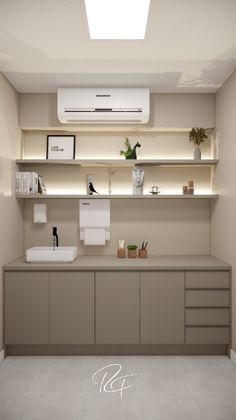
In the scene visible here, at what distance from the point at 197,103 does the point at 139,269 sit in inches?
78.8

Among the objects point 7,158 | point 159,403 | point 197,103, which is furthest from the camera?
point 197,103

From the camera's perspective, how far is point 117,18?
2.45 m

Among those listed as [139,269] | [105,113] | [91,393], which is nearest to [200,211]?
[139,269]

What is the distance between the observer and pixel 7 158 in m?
3.58

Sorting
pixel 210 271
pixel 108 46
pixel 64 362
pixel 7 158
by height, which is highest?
pixel 108 46

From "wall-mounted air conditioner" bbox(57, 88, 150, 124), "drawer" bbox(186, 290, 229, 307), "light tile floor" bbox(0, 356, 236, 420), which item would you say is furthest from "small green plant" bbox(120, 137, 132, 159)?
"light tile floor" bbox(0, 356, 236, 420)

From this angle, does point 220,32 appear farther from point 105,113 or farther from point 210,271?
point 210,271

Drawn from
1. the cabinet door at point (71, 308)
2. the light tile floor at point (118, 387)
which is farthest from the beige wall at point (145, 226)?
the light tile floor at point (118, 387)

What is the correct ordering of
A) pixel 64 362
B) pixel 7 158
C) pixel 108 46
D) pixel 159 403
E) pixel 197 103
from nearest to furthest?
pixel 159 403 < pixel 108 46 < pixel 64 362 < pixel 7 158 < pixel 197 103

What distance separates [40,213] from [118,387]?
2.07 meters

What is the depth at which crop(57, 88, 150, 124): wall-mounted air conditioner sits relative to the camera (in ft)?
12.1

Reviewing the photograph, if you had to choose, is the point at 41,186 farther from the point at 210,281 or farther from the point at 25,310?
the point at 210,281

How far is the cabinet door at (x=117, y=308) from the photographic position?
3451mm

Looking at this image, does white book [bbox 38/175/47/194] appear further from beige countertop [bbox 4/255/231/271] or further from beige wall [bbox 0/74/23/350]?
beige countertop [bbox 4/255/231/271]
